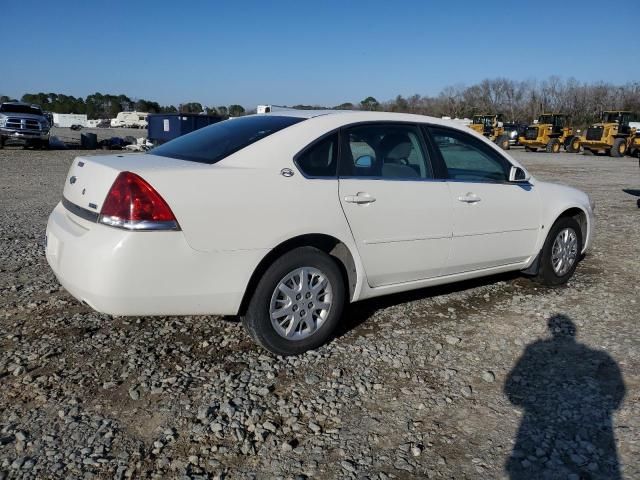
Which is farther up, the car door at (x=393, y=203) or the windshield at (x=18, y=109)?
the windshield at (x=18, y=109)

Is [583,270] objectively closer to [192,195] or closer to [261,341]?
[261,341]

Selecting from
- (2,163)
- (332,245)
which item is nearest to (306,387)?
(332,245)

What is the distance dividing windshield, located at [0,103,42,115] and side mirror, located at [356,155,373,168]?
82.0 ft

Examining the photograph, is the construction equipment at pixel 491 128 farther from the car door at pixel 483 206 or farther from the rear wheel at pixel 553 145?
the car door at pixel 483 206

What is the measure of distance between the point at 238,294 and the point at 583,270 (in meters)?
4.37

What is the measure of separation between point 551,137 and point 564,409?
3498 centimetres

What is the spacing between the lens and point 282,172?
3.36m

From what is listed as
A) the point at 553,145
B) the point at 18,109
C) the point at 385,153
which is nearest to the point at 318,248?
the point at 385,153

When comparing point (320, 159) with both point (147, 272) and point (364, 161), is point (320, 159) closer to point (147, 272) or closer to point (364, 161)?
point (364, 161)

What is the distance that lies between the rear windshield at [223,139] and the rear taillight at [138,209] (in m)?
0.53

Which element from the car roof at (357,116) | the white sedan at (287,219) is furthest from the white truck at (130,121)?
the white sedan at (287,219)

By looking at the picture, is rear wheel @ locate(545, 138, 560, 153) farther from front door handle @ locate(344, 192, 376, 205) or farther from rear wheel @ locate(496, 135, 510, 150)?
front door handle @ locate(344, 192, 376, 205)

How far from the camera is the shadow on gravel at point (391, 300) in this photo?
4215 millimetres

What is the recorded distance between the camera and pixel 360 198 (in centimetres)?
362
